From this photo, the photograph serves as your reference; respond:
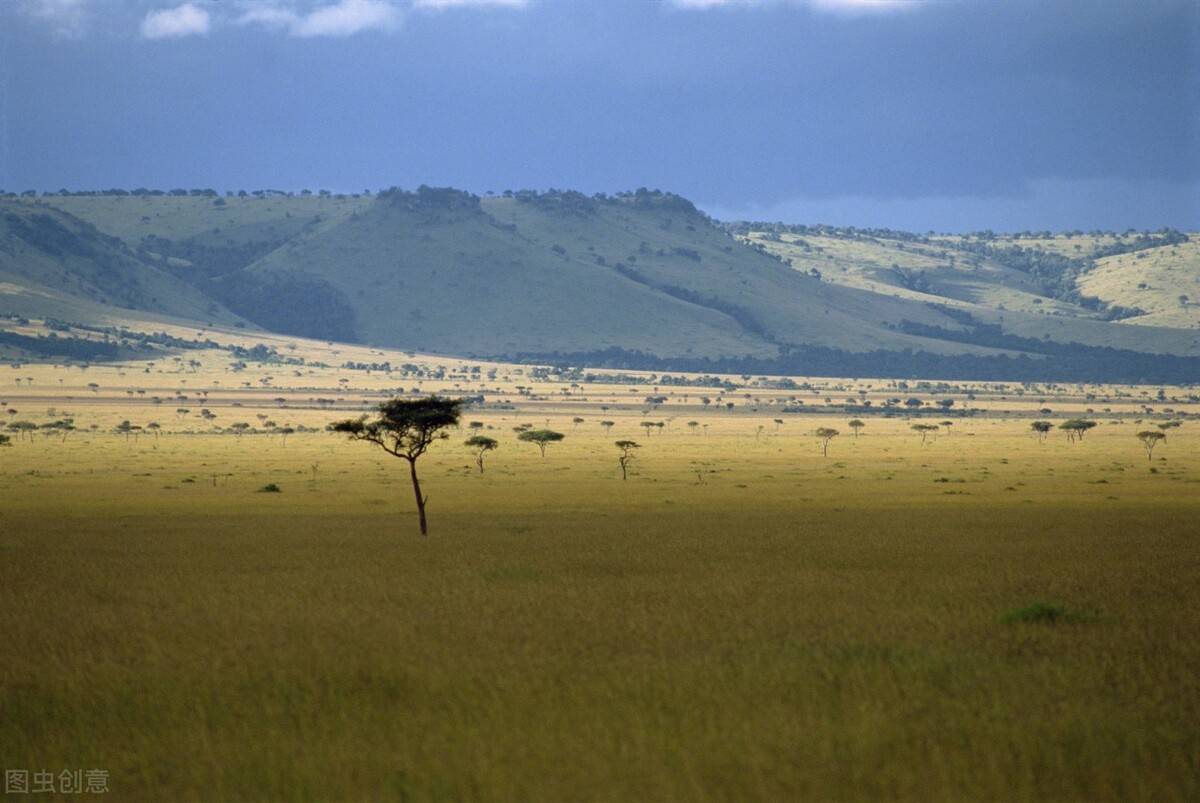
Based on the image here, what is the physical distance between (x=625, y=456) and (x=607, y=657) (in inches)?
2411

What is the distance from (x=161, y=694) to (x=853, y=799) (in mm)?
8072

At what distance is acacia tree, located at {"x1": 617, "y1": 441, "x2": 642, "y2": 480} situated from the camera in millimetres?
64706

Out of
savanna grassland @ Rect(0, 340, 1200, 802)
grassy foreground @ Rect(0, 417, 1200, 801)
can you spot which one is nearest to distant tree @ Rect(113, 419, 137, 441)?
savanna grassland @ Rect(0, 340, 1200, 802)

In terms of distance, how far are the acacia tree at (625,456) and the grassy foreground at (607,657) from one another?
22.1m

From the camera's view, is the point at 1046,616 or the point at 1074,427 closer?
the point at 1046,616

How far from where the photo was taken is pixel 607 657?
17.3 m

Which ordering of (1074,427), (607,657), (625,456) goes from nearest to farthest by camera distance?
1. (607,657)
2. (625,456)
3. (1074,427)

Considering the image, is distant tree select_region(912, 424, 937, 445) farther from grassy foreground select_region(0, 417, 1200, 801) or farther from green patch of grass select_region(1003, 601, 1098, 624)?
green patch of grass select_region(1003, 601, 1098, 624)

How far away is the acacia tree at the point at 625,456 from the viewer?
6471cm

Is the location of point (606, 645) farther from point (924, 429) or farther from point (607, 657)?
point (924, 429)

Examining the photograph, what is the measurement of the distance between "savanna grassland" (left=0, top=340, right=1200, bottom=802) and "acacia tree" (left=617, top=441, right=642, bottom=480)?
11556 millimetres

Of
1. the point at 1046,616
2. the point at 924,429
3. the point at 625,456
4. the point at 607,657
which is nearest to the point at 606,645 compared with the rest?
the point at 607,657

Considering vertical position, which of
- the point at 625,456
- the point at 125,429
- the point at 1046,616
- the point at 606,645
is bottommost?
the point at 625,456

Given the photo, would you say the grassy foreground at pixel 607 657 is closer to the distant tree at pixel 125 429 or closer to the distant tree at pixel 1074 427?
the distant tree at pixel 125 429
